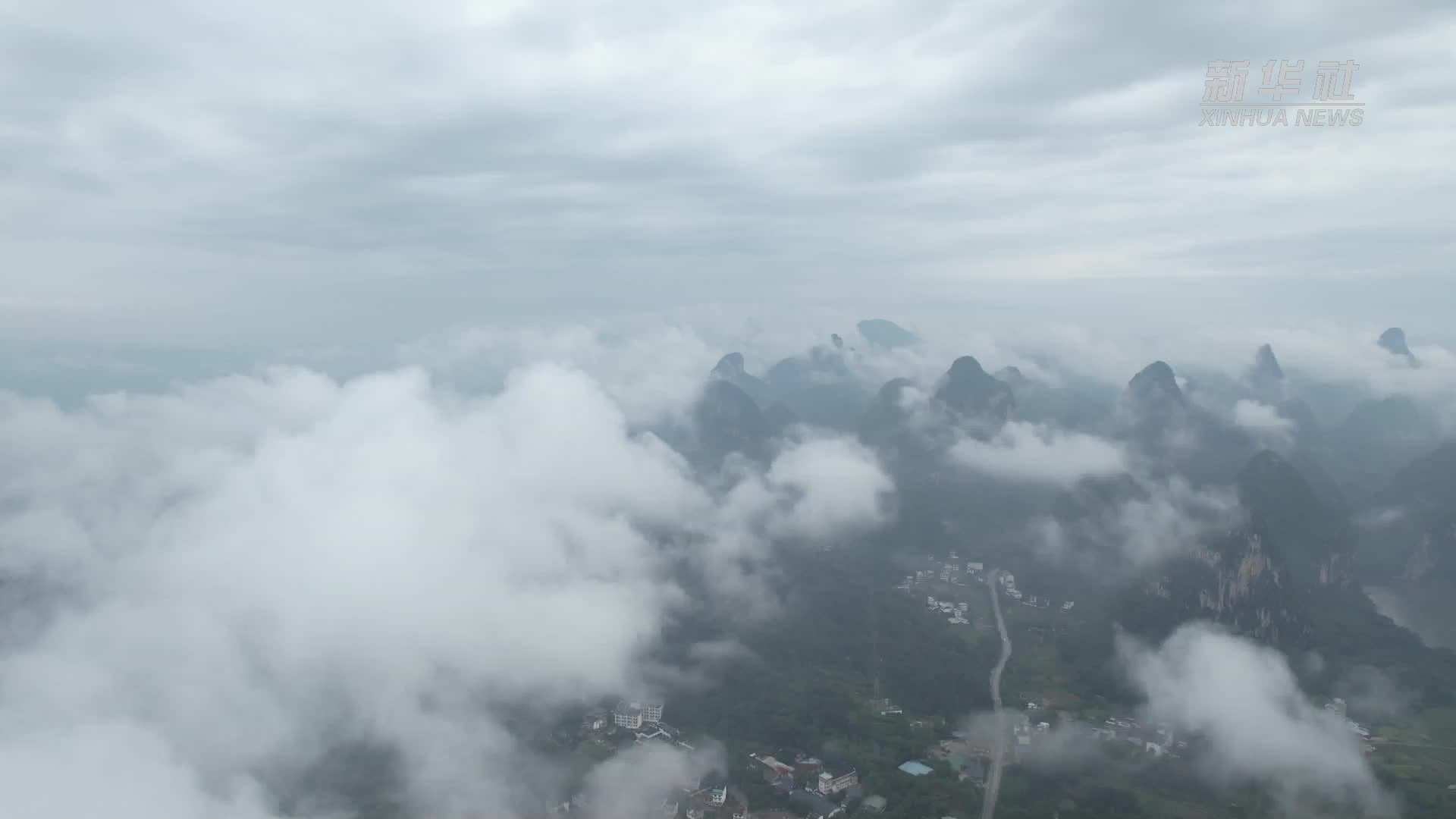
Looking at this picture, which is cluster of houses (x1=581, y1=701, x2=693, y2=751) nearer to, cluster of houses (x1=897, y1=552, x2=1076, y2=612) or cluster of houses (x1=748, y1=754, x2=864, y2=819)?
cluster of houses (x1=748, y1=754, x2=864, y2=819)

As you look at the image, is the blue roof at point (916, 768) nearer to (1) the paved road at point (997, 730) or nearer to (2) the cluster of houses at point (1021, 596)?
(1) the paved road at point (997, 730)

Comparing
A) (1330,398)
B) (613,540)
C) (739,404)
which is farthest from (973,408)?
(1330,398)

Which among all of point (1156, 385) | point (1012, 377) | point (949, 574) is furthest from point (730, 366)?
point (949, 574)

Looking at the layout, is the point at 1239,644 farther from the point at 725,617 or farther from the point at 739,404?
the point at 739,404

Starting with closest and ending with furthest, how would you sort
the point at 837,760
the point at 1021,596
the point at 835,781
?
the point at 835,781, the point at 837,760, the point at 1021,596

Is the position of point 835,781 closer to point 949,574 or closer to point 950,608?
point 950,608
